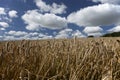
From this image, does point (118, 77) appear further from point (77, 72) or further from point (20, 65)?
point (20, 65)

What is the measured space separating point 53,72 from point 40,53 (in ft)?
1.89

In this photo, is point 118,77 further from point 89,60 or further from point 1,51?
point 1,51

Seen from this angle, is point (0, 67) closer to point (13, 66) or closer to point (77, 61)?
point (13, 66)

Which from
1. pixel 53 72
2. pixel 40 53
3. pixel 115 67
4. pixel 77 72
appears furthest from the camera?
pixel 40 53

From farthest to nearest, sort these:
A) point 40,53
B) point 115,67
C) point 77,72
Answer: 1. point 40,53
2. point 115,67
3. point 77,72

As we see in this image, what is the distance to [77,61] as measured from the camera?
3.06 m

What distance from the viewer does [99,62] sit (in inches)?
130

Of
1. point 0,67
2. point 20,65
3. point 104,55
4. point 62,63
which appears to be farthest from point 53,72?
point 104,55

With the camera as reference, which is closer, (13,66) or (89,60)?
(13,66)

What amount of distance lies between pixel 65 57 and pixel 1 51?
771 millimetres

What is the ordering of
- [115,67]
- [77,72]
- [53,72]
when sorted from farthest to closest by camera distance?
1. [115,67]
2. [53,72]
3. [77,72]

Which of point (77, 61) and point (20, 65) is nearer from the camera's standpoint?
point (20, 65)

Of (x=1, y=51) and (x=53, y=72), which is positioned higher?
(x=1, y=51)

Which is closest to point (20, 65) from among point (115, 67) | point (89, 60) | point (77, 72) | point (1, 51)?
point (1, 51)
